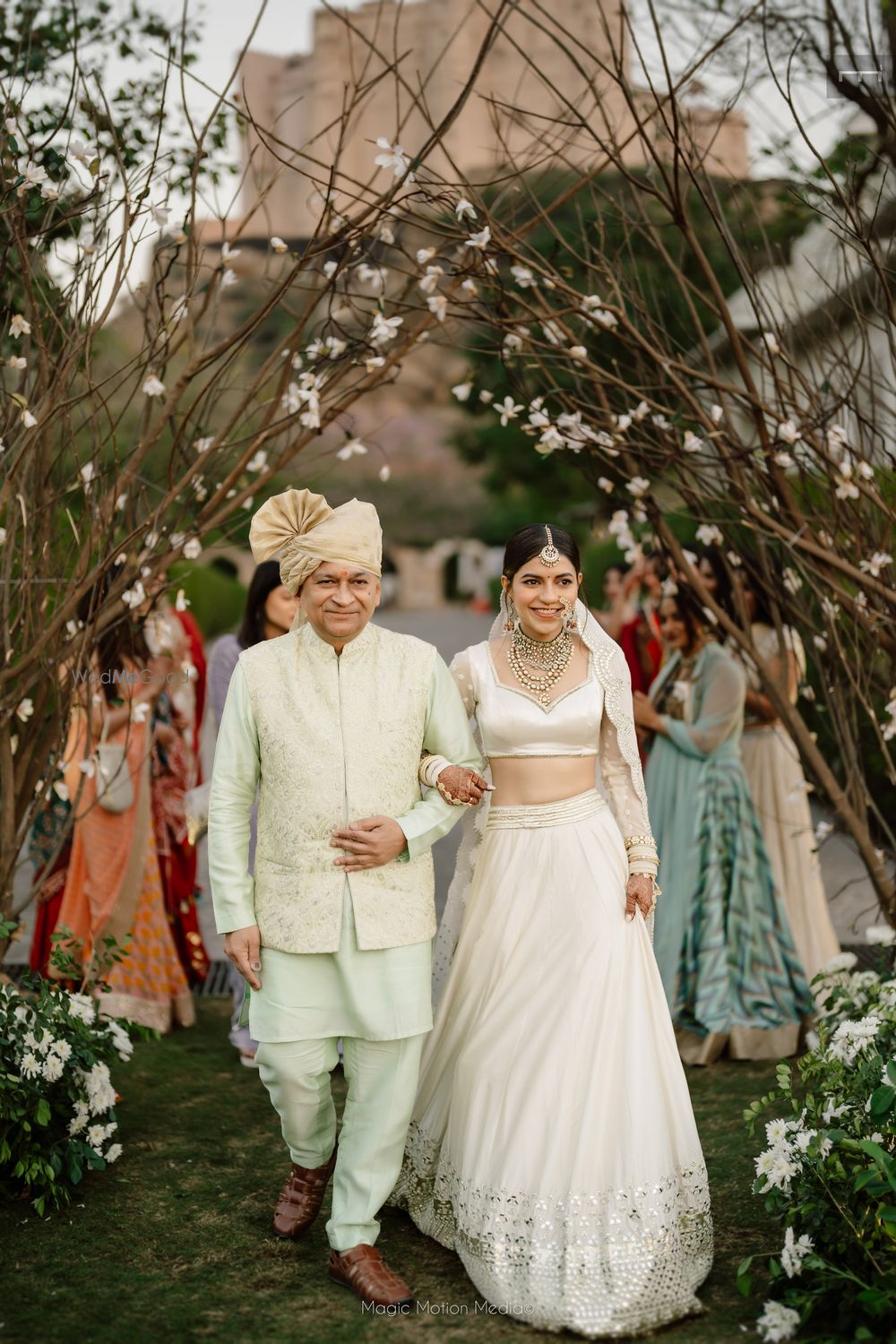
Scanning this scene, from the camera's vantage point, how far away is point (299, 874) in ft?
10.8

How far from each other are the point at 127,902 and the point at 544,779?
261cm

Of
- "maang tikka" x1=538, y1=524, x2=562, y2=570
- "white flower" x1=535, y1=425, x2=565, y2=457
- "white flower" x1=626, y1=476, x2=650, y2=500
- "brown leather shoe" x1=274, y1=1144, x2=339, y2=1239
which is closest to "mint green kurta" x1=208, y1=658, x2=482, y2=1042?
"brown leather shoe" x1=274, y1=1144, x2=339, y2=1239

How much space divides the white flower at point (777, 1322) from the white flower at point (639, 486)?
8.85 feet

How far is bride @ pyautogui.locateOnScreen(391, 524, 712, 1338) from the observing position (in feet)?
10.1

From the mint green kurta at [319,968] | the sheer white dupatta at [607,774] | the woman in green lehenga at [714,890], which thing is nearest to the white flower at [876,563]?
the woman in green lehenga at [714,890]

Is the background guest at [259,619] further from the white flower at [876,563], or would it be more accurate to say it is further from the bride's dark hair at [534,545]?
the white flower at [876,563]

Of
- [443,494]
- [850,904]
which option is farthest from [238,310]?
[850,904]

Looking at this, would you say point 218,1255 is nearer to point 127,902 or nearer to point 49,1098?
point 49,1098

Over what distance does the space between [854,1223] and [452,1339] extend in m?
0.92

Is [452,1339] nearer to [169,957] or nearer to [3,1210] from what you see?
[3,1210]

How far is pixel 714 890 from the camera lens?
5293 mm

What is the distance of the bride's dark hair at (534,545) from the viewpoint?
11.6ft

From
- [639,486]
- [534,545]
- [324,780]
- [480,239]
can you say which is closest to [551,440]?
[639,486]

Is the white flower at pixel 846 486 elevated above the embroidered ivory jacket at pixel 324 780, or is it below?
above
